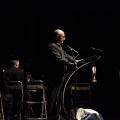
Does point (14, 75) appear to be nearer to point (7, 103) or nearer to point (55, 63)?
point (7, 103)

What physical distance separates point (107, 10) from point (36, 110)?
9.00 feet

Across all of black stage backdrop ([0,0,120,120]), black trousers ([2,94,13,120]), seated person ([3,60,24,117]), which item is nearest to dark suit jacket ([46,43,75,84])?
black trousers ([2,94,13,120])

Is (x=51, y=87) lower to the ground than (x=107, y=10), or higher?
lower

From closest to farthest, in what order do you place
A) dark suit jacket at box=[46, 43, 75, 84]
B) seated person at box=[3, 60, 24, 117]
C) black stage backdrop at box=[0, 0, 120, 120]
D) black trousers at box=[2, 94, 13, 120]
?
1. dark suit jacket at box=[46, 43, 75, 84]
2. black trousers at box=[2, 94, 13, 120]
3. seated person at box=[3, 60, 24, 117]
4. black stage backdrop at box=[0, 0, 120, 120]

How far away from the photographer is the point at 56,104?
3883 millimetres

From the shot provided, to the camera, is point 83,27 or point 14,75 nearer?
point 14,75

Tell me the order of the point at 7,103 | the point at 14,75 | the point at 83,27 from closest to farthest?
the point at 7,103 < the point at 14,75 < the point at 83,27

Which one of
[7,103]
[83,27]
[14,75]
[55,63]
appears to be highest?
[83,27]

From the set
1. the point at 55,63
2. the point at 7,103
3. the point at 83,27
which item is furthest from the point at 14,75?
the point at 83,27

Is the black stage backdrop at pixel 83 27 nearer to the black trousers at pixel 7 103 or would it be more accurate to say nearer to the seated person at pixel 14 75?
the seated person at pixel 14 75

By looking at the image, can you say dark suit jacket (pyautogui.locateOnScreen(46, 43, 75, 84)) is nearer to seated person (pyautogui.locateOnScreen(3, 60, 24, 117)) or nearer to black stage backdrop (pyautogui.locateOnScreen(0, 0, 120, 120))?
seated person (pyautogui.locateOnScreen(3, 60, 24, 117))

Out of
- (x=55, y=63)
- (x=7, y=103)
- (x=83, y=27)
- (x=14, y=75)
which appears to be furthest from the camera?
(x=83, y=27)

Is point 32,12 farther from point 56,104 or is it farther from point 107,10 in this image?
point 56,104

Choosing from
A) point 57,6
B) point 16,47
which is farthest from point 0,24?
point 16,47
